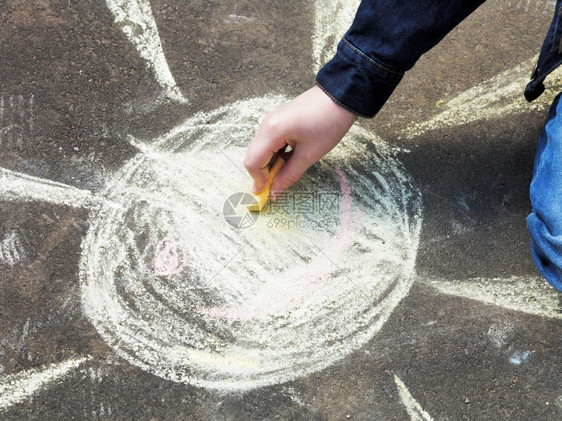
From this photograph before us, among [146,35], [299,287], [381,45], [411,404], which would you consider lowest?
[411,404]

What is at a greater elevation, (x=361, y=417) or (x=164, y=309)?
(x=164, y=309)

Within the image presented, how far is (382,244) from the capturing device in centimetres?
187

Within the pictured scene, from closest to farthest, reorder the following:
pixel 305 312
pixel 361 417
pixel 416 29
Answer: pixel 416 29 < pixel 361 417 < pixel 305 312

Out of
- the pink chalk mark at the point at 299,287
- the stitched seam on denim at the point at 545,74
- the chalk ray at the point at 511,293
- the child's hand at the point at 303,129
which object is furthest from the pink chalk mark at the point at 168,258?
the stitched seam on denim at the point at 545,74

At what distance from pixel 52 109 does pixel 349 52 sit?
1.16 metres

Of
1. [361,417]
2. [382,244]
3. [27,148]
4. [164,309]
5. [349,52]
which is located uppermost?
[349,52]

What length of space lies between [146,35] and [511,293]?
1697mm

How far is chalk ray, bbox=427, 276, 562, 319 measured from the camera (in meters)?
1.80

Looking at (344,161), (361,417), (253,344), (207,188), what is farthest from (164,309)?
(344,161)

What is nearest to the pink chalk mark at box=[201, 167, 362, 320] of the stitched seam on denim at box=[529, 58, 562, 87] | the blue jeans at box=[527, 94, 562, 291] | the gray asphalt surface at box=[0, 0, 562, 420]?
the gray asphalt surface at box=[0, 0, 562, 420]

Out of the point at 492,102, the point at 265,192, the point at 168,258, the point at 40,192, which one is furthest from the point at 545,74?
the point at 40,192

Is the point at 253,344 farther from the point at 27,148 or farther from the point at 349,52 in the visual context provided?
the point at 27,148

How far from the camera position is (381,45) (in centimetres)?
147

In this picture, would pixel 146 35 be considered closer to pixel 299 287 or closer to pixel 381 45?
pixel 381 45
